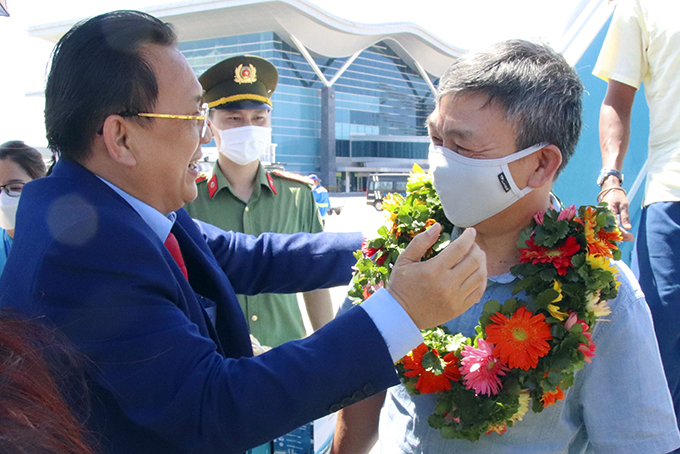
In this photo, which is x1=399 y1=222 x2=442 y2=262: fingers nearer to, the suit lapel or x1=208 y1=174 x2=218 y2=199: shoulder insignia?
the suit lapel

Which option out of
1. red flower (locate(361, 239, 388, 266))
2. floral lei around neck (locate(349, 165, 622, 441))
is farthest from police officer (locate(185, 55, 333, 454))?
floral lei around neck (locate(349, 165, 622, 441))

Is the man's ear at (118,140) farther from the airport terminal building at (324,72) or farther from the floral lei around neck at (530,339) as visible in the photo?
the airport terminal building at (324,72)

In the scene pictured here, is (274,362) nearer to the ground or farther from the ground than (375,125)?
farther from the ground

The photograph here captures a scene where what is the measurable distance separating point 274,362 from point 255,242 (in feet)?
3.79

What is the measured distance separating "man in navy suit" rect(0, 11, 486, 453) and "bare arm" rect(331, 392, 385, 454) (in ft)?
2.37

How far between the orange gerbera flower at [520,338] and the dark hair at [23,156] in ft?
10.9

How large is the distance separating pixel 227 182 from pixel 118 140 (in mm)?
1719

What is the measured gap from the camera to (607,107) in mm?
2385

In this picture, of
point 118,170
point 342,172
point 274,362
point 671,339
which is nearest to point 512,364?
point 274,362

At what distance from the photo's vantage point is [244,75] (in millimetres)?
3414

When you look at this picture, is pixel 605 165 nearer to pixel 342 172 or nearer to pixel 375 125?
pixel 342 172

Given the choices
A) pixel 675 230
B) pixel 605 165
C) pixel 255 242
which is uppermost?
pixel 605 165

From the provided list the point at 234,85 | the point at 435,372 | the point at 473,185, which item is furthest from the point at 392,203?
the point at 234,85

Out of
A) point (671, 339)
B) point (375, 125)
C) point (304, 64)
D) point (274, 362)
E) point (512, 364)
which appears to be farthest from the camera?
point (375, 125)
